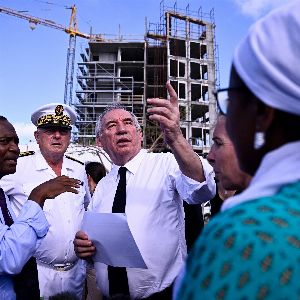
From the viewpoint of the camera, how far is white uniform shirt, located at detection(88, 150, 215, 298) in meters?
2.54

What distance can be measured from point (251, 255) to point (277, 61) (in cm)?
37

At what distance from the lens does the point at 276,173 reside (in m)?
0.76

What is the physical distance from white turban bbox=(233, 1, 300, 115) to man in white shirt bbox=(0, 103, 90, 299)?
8.14 ft

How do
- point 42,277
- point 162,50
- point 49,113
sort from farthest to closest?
point 162,50, point 49,113, point 42,277

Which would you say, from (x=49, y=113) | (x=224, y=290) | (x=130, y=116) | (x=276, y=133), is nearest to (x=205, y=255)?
(x=224, y=290)

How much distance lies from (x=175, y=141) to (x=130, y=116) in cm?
98

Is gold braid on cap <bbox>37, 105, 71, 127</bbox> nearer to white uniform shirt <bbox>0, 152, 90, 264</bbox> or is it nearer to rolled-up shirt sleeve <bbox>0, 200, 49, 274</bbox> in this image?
white uniform shirt <bbox>0, 152, 90, 264</bbox>

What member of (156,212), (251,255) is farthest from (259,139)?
(156,212)

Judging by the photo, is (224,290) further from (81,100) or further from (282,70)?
(81,100)


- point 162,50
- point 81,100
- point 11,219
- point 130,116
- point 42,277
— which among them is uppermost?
point 162,50

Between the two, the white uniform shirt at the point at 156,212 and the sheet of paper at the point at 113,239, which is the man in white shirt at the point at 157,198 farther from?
the sheet of paper at the point at 113,239

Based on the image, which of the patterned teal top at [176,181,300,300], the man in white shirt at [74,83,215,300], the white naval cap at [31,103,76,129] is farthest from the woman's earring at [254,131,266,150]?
the white naval cap at [31,103,76,129]

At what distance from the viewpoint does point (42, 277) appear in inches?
124

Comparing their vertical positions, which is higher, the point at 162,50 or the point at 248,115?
the point at 162,50
